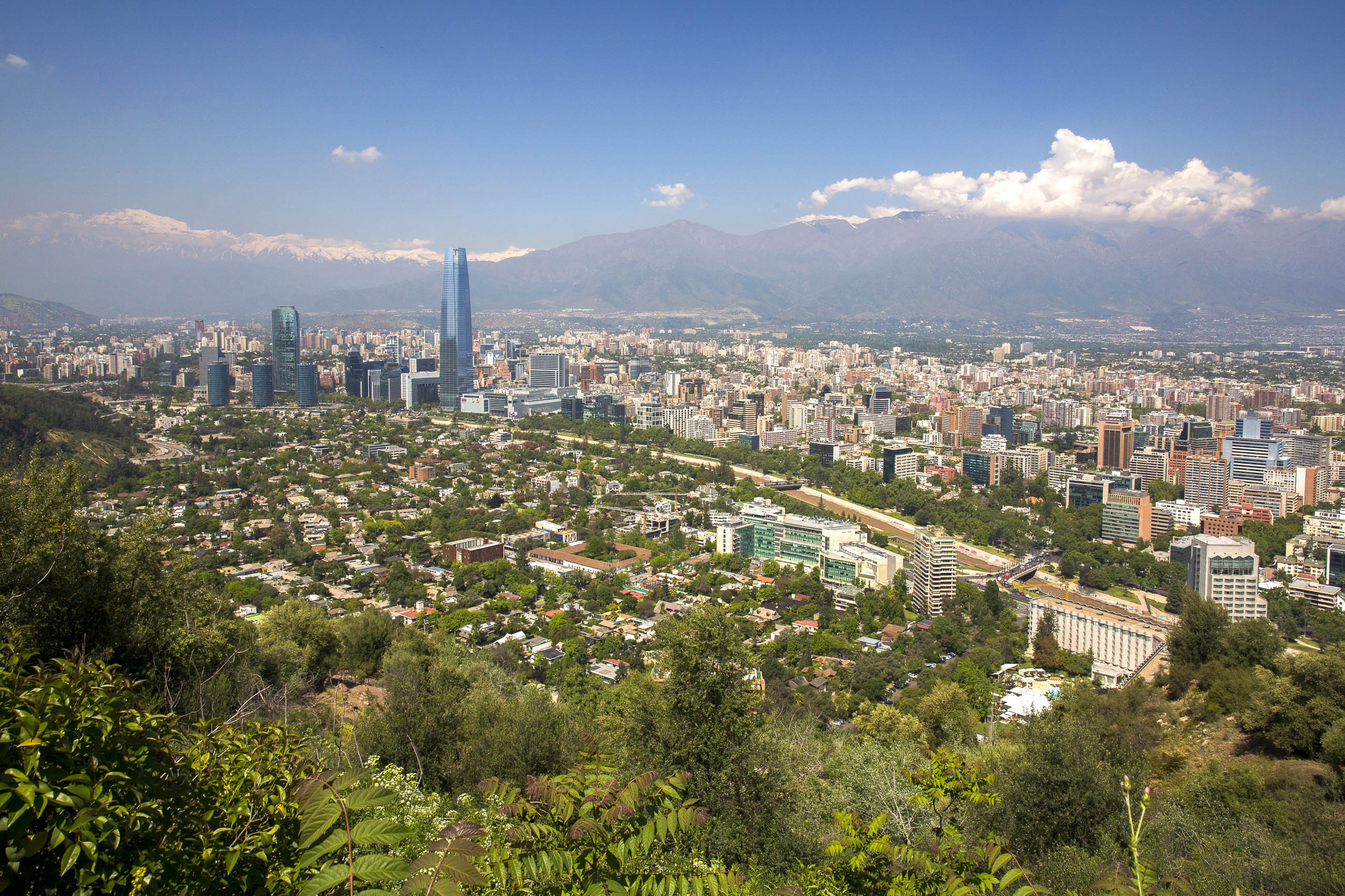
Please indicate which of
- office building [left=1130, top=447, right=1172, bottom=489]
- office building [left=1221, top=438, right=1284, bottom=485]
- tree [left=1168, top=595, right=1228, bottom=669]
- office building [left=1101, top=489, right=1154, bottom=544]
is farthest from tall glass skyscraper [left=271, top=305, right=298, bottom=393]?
office building [left=1221, top=438, right=1284, bottom=485]

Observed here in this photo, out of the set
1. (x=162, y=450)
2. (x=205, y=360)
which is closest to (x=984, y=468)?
(x=162, y=450)

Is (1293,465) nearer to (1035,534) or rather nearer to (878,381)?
(1035,534)

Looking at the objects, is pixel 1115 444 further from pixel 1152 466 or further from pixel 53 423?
pixel 53 423

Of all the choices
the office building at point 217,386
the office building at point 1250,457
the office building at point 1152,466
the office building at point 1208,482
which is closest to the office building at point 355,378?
the office building at point 217,386

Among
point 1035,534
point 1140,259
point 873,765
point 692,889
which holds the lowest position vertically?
point 1035,534

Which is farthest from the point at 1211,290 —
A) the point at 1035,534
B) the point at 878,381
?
the point at 1035,534

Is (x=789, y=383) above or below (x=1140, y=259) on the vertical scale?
below

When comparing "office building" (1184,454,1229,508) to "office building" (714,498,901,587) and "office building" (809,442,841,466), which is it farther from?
"office building" (714,498,901,587)
